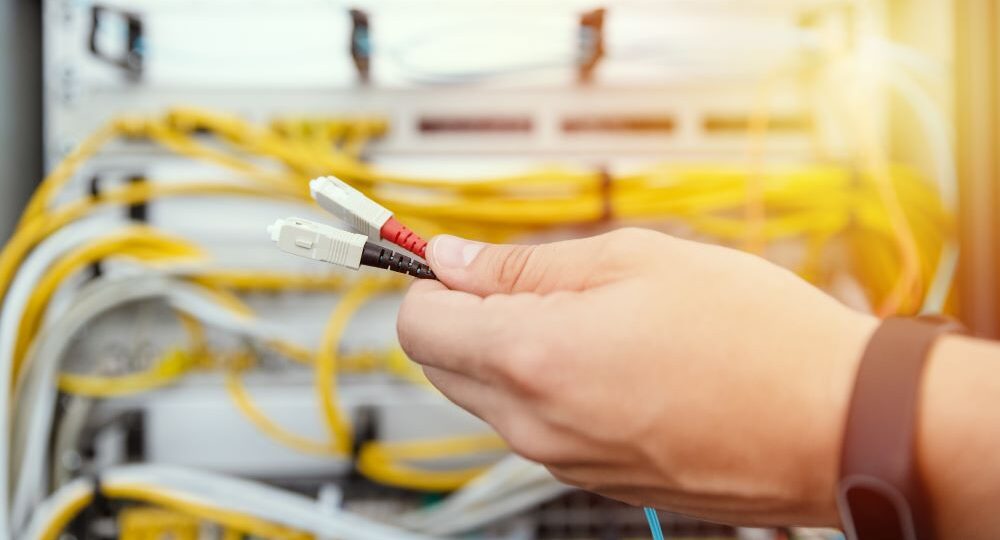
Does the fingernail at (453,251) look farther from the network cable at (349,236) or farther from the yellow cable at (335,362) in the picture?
the yellow cable at (335,362)

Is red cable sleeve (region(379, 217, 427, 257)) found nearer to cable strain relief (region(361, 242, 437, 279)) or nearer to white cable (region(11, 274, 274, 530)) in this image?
cable strain relief (region(361, 242, 437, 279))

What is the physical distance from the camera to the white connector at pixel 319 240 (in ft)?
1.17

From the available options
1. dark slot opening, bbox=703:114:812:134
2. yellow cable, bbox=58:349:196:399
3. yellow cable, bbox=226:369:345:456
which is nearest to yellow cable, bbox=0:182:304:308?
yellow cable, bbox=58:349:196:399

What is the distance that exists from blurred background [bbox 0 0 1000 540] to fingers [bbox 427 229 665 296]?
0.92 feet

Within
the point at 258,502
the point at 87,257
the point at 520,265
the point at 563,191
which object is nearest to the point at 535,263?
the point at 520,265

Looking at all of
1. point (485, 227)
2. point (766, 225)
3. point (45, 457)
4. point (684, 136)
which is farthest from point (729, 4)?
point (45, 457)

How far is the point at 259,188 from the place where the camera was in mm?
698

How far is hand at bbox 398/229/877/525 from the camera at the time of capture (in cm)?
29

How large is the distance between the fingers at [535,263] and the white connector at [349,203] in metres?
0.04

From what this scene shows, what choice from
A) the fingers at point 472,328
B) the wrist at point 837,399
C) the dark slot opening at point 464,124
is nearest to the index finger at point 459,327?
the fingers at point 472,328

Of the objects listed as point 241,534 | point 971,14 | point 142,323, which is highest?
point 971,14

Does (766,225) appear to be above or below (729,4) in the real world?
below

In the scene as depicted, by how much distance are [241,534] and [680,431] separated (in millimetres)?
542

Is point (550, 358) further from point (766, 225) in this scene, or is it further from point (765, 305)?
point (766, 225)
